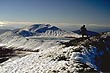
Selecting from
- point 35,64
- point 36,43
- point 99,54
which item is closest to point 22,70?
point 35,64

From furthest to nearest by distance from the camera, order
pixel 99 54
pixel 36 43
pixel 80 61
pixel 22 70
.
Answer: pixel 36 43, pixel 99 54, pixel 22 70, pixel 80 61

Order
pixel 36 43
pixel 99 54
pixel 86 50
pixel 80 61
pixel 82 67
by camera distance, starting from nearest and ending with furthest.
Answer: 1. pixel 82 67
2. pixel 80 61
3. pixel 86 50
4. pixel 99 54
5. pixel 36 43

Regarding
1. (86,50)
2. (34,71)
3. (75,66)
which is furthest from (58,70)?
(86,50)

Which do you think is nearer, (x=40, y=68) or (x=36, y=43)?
(x=40, y=68)

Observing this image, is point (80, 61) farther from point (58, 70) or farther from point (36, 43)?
point (36, 43)

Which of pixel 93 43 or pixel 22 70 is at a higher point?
pixel 93 43

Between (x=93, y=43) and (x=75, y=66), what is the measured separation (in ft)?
67.3

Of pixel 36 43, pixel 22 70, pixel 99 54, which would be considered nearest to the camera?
pixel 22 70

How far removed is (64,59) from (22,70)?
8865mm

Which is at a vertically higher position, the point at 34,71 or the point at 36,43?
the point at 34,71

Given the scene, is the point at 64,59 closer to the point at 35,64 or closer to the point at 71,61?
the point at 71,61

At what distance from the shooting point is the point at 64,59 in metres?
43.6

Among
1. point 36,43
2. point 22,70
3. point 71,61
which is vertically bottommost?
point 36,43

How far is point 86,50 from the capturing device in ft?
157
